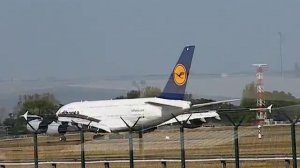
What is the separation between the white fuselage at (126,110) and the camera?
135 feet

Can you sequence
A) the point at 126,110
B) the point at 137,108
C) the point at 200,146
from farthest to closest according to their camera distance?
the point at 126,110 → the point at 137,108 → the point at 200,146

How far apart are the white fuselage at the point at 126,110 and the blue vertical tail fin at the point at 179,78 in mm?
619

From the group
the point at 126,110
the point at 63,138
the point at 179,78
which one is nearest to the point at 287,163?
the point at 63,138

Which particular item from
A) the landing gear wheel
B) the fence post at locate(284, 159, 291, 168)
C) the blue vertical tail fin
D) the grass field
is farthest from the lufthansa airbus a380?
the fence post at locate(284, 159, 291, 168)

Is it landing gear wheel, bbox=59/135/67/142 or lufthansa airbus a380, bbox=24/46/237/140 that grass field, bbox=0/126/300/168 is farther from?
lufthansa airbus a380, bbox=24/46/237/140

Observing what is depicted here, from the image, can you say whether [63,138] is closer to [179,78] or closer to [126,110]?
[126,110]

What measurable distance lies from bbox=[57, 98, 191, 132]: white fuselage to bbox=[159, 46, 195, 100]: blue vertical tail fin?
619 millimetres

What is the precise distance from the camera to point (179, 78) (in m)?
48.2

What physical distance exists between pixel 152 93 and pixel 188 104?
18.7 ft

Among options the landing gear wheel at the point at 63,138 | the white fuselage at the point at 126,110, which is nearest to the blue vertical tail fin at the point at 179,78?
the white fuselage at the point at 126,110

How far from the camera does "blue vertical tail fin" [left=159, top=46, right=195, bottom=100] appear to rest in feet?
149

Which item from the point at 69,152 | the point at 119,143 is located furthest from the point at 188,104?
the point at 119,143

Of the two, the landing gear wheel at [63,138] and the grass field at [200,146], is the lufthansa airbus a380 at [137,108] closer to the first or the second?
the landing gear wheel at [63,138]

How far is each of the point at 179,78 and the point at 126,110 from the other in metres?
3.92
